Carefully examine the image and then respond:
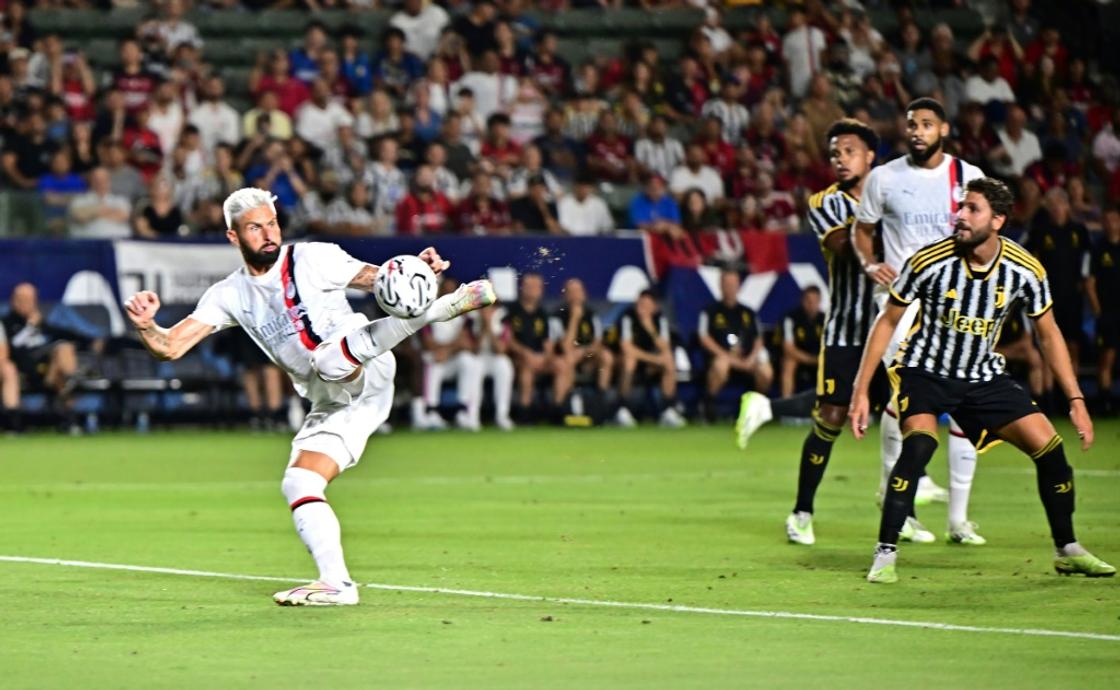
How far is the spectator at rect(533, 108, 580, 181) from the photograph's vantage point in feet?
81.1

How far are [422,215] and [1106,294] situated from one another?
8.20m

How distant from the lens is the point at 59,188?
22.6 m

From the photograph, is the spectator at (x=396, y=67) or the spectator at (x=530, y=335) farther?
the spectator at (x=396, y=67)

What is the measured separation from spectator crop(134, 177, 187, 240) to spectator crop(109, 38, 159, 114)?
2.32m

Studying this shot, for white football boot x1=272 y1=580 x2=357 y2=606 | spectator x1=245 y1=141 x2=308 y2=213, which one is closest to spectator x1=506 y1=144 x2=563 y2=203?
spectator x1=245 y1=141 x2=308 y2=213

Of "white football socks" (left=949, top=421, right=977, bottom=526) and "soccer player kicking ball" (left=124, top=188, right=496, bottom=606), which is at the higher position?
"soccer player kicking ball" (left=124, top=188, right=496, bottom=606)

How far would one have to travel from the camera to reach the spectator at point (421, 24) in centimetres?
2583

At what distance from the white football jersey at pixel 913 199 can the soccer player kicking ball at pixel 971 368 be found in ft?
5.41

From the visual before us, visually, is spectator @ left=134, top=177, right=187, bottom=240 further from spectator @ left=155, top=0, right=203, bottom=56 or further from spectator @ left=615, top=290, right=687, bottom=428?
spectator @ left=615, top=290, right=687, bottom=428

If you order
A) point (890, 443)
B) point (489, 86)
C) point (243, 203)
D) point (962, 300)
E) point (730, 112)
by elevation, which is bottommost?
point (890, 443)

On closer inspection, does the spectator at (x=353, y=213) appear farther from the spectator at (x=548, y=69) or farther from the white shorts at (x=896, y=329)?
the white shorts at (x=896, y=329)

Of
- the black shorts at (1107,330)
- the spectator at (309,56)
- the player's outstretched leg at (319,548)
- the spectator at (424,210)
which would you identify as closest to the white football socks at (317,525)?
the player's outstretched leg at (319,548)

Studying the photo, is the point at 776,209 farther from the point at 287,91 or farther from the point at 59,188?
the point at 59,188

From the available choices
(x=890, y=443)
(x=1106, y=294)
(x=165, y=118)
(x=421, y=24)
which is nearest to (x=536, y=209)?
(x=421, y=24)
